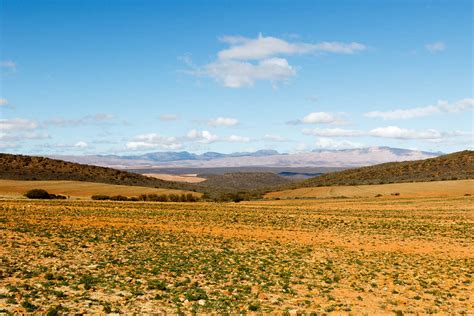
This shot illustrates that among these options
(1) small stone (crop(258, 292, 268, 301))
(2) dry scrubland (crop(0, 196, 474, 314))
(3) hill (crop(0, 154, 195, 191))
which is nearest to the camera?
(2) dry scrubland (crop(0, 196, 474, 314))

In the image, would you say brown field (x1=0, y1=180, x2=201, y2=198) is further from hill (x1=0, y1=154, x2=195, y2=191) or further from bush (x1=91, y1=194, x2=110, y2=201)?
hill (x1=0, y1=154, x2=195, y2=191)

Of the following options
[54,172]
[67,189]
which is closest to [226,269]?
[67,189]

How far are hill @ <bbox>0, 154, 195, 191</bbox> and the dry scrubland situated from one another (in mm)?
79201

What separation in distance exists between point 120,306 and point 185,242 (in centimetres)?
1498

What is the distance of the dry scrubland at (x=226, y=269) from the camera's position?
14398mm

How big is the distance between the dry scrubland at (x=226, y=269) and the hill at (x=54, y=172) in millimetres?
79201

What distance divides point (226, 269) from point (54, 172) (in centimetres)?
10732

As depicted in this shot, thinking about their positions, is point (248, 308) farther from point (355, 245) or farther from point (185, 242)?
point (355, 245)

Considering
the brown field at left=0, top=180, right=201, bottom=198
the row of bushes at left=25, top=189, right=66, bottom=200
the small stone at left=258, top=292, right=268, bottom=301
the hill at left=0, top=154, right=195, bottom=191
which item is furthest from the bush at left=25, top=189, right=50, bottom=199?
the small stone at left=258, top=292, right=268, bottom=301

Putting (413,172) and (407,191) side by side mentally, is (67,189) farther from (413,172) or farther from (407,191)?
(413,172)

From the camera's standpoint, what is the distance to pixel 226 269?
65.8ft

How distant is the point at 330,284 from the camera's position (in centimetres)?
1788

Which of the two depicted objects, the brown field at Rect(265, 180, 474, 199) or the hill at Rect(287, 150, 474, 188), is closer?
the brown field at Rect(265, 180, 474, 199)

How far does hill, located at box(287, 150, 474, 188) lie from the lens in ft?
390
